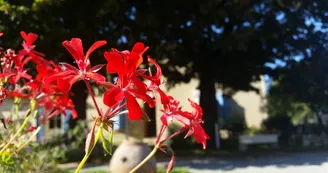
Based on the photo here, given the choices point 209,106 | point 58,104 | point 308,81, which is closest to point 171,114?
point 58,104

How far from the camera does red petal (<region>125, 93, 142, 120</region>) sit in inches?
44.1

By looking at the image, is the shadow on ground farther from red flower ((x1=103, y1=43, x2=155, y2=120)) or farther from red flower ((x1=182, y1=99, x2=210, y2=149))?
red flower ((x1=103, y1=43, x2=155, y2=120))

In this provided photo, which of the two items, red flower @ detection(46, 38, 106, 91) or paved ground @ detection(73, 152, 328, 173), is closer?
red flower @ detection(46, 38, 106, 91)

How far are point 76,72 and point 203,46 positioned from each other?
37.7 feet

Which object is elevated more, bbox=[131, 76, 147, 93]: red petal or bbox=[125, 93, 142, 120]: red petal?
bbox=[131, 76, 147, 93]: red petal

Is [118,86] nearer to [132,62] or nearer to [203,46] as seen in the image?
[132,62]

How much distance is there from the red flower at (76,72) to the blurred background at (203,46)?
593 centimetres

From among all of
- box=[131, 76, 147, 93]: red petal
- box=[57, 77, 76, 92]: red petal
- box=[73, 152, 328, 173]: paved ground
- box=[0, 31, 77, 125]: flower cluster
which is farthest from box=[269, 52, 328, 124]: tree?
box=[57, 77, 76, 92]: red petal

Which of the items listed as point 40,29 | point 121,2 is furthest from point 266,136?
point 40,29

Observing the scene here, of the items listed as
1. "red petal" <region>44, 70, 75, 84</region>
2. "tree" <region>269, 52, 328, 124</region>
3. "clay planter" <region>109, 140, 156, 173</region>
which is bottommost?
"clay planter" <region>109, 140, 156, 173</region>

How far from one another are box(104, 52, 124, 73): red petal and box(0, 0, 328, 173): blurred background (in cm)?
602

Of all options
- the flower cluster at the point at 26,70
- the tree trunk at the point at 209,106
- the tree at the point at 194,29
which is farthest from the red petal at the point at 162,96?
the tree trunk at the point at 209,106

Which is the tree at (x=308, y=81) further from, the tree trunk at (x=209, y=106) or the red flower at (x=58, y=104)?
the red flower at (x=58, y=104)

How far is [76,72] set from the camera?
1.23 m
